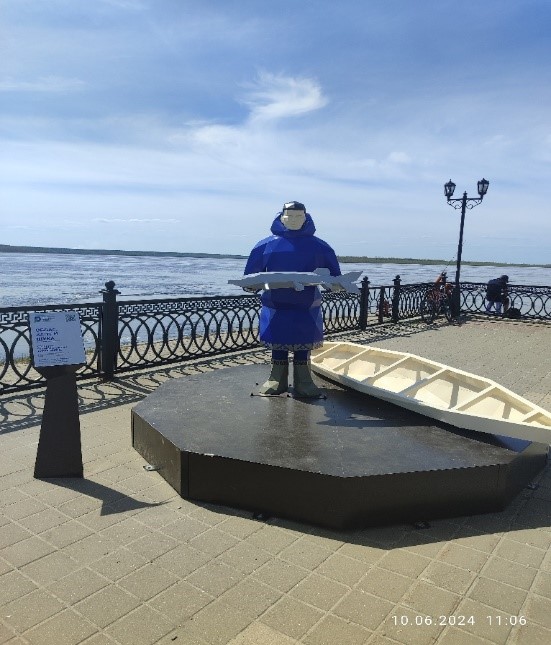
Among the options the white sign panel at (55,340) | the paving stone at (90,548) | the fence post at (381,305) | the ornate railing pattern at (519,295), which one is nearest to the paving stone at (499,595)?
the paving stone at (90,548)

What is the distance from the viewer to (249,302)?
1027cm

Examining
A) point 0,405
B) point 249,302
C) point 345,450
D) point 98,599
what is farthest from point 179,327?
point 98,599

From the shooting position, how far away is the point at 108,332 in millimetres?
7445

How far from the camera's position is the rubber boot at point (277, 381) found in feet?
17.8

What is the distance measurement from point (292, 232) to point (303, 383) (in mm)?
1515

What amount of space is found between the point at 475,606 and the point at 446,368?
3.01m

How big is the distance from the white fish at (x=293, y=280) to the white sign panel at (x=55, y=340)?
1.52 metres

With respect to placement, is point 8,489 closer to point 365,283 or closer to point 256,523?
point 256,523

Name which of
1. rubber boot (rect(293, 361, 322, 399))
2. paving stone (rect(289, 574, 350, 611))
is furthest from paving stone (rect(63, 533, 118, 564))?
rubber boot (rect(293, 361, 322, 399))

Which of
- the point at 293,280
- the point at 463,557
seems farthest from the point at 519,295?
the point at 463,557

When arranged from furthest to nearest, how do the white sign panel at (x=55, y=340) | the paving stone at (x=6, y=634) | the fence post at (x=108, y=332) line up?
the fence post at (x=108, y=332) < the white sign panel at (x=55, y=340) < the paving stone at (x=6, y=634)

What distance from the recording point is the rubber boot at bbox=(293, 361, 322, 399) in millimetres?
5398

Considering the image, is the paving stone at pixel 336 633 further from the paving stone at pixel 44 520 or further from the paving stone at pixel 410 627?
the paving stone at pixel 44 520

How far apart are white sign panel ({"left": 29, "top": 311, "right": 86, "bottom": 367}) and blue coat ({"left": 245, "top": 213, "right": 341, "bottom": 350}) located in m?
1.77
